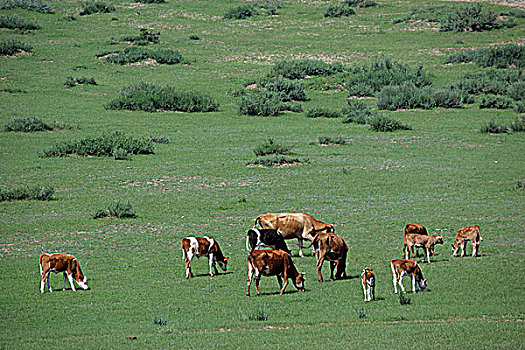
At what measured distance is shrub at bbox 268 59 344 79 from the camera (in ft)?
179

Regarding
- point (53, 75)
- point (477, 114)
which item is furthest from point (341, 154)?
point (53, 75)

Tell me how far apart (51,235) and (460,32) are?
59.4m

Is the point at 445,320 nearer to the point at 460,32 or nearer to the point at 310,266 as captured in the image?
the point at 310,266

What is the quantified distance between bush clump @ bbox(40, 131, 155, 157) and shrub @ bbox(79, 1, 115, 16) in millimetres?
51038

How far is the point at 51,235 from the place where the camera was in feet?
61.0

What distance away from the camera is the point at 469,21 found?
68.3 metres

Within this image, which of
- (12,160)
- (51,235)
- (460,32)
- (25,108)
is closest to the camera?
(51,235)

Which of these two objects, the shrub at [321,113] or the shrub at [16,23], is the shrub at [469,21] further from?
the shrub at [16,23]

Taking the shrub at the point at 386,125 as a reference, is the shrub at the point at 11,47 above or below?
above

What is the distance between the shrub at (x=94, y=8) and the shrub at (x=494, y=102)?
53.3m

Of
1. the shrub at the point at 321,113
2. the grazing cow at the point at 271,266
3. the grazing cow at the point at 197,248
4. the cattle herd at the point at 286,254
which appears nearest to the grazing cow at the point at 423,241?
the cattle herd at the point at 286,254

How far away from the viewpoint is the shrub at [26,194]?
2336cm

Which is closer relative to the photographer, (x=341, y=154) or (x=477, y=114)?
(x=341, y=154)

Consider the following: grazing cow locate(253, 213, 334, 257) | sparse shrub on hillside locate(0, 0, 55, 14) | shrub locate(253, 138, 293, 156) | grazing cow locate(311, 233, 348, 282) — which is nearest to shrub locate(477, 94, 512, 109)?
shrub locate(253, 138, 293, 156)
